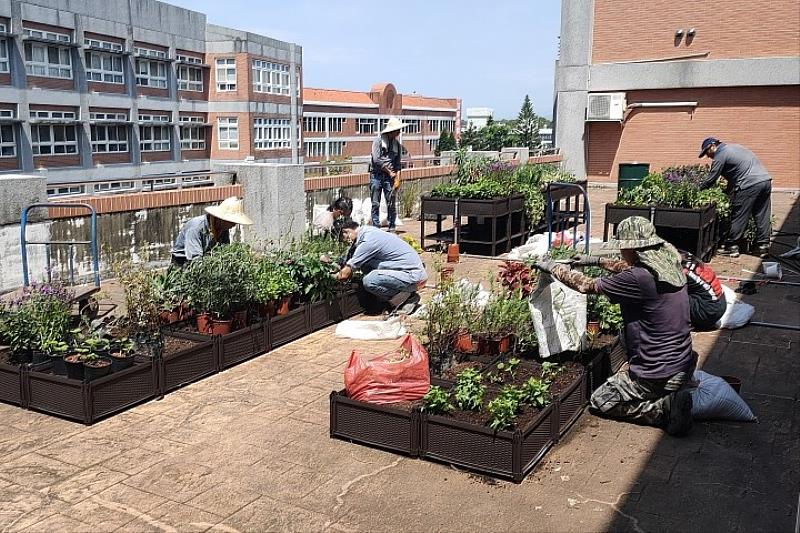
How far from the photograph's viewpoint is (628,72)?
23.8 meters

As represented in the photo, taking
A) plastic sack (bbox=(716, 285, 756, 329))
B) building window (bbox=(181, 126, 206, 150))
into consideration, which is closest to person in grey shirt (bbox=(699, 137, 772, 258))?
plastic sack (bbox=(716, 285, 756, 329))

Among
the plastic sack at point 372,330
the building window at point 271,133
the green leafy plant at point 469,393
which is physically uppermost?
the building window at point 271,133

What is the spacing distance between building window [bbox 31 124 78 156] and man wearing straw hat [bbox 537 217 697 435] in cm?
4226

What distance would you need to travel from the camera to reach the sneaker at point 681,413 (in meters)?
5.14

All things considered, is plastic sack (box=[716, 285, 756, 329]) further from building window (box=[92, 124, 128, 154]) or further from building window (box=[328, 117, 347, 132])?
building window (box=[328, 117, 347, 132])

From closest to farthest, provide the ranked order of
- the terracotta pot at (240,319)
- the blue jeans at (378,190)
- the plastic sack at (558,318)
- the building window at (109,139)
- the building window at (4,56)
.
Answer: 1. the plastic sack at (558,318)
2. the terracotta pot at (240,319)
3. the blue jeans at (378,190)
4. the building window at (4,56)
5. the building window at (109,139)

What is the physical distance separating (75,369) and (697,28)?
22.1 meters

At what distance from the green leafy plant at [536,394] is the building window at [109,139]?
150 feet

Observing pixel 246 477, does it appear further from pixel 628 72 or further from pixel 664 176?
pixel 628 72

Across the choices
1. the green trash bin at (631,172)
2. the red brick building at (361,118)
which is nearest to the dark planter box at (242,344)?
the green trash bin at (631,172)

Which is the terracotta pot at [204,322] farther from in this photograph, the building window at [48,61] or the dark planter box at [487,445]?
the building window at [48,61]

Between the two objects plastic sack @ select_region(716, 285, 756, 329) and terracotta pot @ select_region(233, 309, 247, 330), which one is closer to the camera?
terracotta pot @ select_region(233, 309, 247, 330)

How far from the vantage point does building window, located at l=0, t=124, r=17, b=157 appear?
129 ft

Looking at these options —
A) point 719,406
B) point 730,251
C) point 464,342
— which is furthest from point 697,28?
point 719,406
